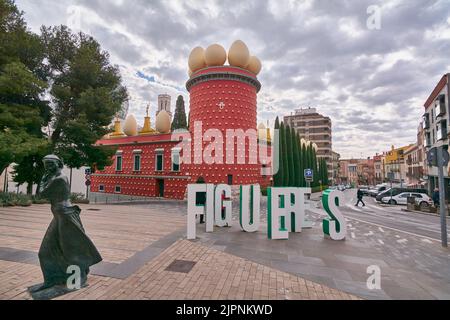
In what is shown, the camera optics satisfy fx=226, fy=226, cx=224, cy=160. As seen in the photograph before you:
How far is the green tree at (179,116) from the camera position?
42.7 m

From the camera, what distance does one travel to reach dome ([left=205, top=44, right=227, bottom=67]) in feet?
87.9

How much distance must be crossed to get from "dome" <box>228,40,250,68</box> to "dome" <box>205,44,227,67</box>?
0.85 metres

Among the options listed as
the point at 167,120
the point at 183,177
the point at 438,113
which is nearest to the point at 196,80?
the point at 167,120

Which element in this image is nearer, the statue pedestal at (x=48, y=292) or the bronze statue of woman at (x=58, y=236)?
the statue pedestal at (x=48, y=292)

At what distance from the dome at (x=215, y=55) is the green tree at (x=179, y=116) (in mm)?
17342

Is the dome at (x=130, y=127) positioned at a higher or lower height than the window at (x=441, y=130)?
higher

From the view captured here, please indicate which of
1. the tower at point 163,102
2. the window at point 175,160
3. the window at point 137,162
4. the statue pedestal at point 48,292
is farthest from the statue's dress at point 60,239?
the tower at point 163,102

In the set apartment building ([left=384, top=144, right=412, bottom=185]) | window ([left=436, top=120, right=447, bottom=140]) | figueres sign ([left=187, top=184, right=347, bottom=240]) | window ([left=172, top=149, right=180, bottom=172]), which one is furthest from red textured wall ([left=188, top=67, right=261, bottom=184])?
apartment building ([left=384, top=144, right=412, bottom=185])

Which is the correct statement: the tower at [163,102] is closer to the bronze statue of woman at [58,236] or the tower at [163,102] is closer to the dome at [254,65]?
the dome at [254,65]

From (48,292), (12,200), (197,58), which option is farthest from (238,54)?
(48,292)

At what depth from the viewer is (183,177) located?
28.9 metres

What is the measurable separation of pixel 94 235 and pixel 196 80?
78.7ft

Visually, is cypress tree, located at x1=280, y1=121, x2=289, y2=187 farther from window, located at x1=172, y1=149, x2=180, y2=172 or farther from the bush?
the bush

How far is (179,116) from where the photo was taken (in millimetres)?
43188
